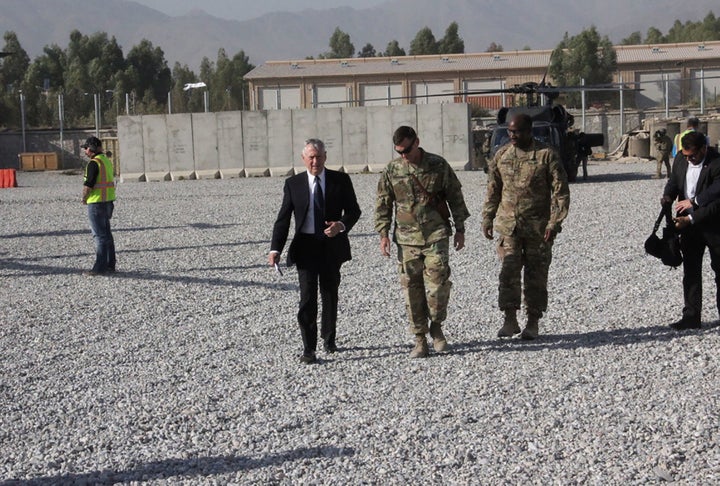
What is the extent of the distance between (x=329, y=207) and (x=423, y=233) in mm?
758

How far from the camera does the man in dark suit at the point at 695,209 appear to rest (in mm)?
8781

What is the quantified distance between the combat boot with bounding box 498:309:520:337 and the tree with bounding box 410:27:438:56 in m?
99.8

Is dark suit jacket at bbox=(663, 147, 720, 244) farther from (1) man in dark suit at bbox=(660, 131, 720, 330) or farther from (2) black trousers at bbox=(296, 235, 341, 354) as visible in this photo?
(2) black trousers at bbox=(296, 235, 341, 354)

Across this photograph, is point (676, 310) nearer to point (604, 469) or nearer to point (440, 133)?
point (604, 469)

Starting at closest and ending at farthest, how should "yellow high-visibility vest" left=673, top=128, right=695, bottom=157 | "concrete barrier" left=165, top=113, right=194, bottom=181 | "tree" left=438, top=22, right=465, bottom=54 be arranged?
"yellow high-visibility vest" left=673, top=128, right=695, bottom=157, "concrete barrier" left=165, top=113, right=194, bottom=181, "tree" left=438, top=22, right=465, bottom=54

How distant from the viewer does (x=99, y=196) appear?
1369 cm

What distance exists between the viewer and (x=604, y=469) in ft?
17.9

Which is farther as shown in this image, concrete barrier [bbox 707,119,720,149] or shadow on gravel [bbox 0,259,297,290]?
concrete barrier [bbox 707,119,720,149]

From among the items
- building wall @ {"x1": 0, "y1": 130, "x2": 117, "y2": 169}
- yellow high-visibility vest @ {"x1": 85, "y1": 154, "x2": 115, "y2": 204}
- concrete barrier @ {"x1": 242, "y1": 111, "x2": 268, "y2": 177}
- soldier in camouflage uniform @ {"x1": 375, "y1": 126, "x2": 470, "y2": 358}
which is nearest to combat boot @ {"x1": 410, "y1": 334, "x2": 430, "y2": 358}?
soldier in camouflage uniform @ {"x1": 375, "y1": 126, "x2": 470, "y2": 358}

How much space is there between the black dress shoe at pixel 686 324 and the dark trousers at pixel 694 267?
0.8 inches

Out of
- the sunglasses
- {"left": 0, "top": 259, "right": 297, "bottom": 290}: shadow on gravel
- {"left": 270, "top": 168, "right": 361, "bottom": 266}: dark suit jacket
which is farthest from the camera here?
{"left": 0, "top": 259, "right": 297, "bottom": 290}: shadow on gravel

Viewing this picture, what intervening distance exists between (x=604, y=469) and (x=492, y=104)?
5686 centimetres

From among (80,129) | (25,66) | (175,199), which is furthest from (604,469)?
(25,66)

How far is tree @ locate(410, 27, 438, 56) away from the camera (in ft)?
352
